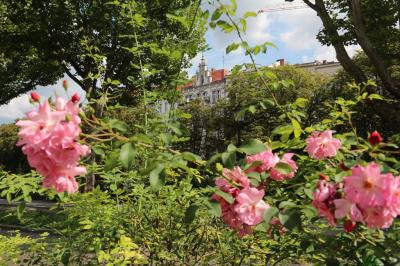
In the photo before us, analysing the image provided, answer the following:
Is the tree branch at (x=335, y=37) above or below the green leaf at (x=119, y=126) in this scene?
above

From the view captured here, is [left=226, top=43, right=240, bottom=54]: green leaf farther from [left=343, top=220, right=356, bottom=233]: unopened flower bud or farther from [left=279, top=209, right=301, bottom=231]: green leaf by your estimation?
[left=343, top=220, right=356, bottom=233]: unopened flower bud

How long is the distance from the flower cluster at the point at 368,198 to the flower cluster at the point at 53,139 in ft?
2.47

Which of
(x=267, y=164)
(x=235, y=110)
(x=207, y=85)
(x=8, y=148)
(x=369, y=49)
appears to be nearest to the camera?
(x=267, y=164)

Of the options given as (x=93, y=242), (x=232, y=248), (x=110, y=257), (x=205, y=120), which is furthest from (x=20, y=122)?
(x=205, y=120)

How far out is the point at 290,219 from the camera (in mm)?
1381

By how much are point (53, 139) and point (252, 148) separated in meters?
0.64

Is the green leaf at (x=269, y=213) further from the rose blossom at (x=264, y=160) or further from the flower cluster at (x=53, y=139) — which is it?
the flower cluster at (x=53, y=139)

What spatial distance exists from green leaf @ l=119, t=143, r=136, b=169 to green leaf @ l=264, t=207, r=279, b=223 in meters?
0.46

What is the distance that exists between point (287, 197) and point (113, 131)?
0.88 metres

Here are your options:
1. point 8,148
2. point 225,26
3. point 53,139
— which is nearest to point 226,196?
point 53,139

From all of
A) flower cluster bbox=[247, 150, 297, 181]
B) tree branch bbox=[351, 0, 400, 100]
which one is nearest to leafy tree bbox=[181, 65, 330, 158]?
tree branch bbox=[351, 0, 400, 100]

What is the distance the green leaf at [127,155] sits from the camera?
1310 millimetres

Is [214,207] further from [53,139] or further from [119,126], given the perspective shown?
[53,139]

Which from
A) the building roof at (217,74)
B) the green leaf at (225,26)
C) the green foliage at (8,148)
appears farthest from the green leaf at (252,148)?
the building roof at (217,74)
